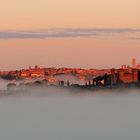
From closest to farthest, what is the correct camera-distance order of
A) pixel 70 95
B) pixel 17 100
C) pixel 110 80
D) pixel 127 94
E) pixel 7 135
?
pixel 7 135 → pixel 110 80 → pixel 127 94 → pixel 70 95 → pixel 17 100

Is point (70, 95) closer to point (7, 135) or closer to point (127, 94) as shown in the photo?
point (127, 94)

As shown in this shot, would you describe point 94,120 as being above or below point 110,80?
below

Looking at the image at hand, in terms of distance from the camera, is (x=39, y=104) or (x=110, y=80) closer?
(x=110, y=80)

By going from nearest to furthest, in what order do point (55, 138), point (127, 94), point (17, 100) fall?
1. point (55, 138)
2. point (127, 94)
3. point (17, 100)

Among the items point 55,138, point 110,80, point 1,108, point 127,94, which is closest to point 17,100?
point 1,108

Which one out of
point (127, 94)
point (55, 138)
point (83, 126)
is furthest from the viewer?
point (127, 94)

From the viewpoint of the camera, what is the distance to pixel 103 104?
16500 centimetres

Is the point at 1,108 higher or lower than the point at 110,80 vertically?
lower

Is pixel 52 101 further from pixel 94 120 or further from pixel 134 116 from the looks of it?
pixel 134 116

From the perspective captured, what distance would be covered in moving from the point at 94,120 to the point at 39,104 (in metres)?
32.6

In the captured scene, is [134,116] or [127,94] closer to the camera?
[134,116]

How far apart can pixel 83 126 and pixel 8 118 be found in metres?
30.3

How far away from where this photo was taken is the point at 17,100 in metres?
162

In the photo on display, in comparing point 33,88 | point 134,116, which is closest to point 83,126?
point 134,116
